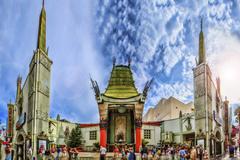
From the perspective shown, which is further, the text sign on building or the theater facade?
the text sign on building

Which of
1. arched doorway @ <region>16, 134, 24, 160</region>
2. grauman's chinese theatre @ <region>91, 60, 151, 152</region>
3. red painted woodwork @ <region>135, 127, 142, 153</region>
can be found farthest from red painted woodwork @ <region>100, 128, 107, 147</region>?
arched doorway @ <region>16, 134, 24, 160</region>

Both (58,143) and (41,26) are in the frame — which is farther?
(58,143)

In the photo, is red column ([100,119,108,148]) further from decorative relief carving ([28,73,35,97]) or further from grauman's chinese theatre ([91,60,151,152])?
decorative relief carving ([28,73,35,97])

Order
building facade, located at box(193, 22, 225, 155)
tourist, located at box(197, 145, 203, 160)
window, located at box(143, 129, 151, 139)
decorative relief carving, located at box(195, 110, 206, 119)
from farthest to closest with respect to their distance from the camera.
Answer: window, located at box(143, 129, 151, 139), decorative relief carving, located at box(195, 110, 206, 119), building facade, located at box(193, 22, 225, 155), tourist, located at box(197, 145, 203, 160)

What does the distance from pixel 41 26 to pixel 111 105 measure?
58.1 ft

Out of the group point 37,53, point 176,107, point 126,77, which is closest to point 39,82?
point 37,53

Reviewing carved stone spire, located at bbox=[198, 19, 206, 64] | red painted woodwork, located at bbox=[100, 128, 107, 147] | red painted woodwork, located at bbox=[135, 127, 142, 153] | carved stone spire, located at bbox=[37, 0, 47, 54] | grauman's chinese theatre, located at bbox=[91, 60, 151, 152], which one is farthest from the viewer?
grauman's chinese theatre, located at bbox=[91, 60, 151, 152]

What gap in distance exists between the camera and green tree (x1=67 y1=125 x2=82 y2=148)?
4597 cm

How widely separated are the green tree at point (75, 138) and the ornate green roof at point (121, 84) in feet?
20.1

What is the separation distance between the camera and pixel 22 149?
27.7m

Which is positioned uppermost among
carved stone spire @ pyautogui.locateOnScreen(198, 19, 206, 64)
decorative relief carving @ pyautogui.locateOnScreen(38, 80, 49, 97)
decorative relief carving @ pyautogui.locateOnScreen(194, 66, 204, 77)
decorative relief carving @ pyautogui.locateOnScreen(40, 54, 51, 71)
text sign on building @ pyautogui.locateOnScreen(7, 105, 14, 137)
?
carved stone spire @ pyautogui.locateOnScreen(198, 19, 206, 64)

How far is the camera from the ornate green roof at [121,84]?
44906 millimetres

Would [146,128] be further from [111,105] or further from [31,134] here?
[31,134]

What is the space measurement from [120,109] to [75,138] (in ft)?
22.4
